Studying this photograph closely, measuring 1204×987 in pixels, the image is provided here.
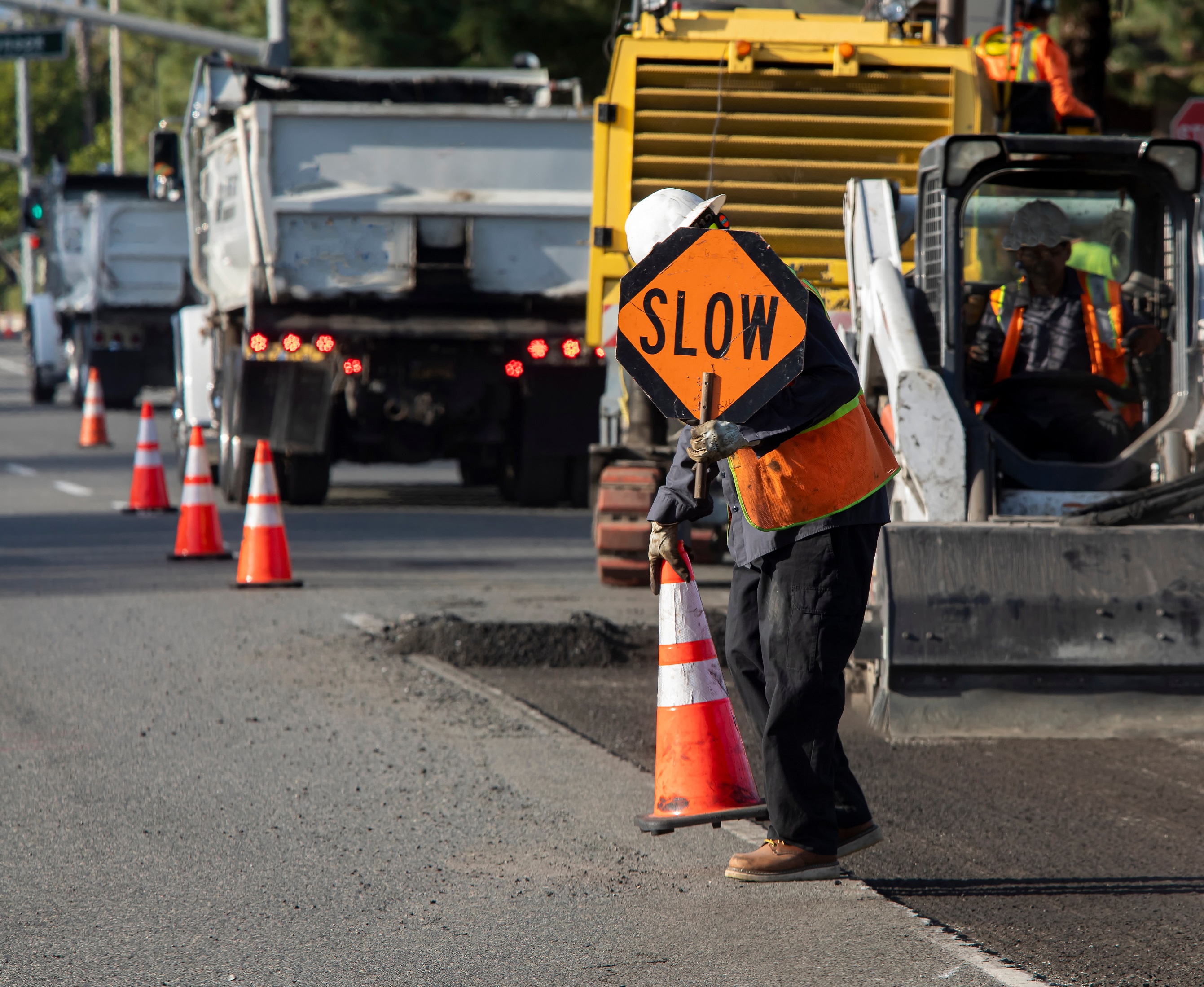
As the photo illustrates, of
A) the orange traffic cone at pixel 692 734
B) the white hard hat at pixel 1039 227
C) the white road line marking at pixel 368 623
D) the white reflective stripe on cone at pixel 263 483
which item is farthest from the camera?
the white reflective stripe on cone at pixel 263 483

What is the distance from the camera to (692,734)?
5.22 m

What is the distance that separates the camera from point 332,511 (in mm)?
15000

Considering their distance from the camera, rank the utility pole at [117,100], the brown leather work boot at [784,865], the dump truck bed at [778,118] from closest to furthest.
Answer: the brown leather work boot at [784,865] → the dump truck bed at [778,118] → the utility pole at [117,100]

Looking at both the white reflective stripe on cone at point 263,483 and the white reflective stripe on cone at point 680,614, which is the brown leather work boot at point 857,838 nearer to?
the white reflective stripe on cone at point 680,614

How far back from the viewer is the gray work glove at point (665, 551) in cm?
504

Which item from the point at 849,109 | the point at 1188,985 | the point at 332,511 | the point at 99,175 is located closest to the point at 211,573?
the point at 332,511

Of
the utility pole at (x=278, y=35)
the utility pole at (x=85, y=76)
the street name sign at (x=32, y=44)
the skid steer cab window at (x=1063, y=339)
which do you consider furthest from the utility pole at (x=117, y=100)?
the skid steer cab window at (x=1063, y=339)

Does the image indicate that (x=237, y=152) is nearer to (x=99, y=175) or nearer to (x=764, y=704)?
(x=764, y=704)

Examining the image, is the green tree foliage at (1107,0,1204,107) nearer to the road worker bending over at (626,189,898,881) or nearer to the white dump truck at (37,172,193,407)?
the white dump truck at (37,172,193,407)

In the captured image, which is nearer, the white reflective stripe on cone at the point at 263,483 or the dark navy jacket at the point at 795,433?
the dark navy jacket at the point at 795,433

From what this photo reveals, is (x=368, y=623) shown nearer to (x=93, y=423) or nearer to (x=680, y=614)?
(x=680, y=614)

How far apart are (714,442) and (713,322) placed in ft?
1.14

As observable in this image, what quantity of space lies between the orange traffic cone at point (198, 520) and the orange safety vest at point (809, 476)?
293 inches

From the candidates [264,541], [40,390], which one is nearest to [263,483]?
[264,541]
